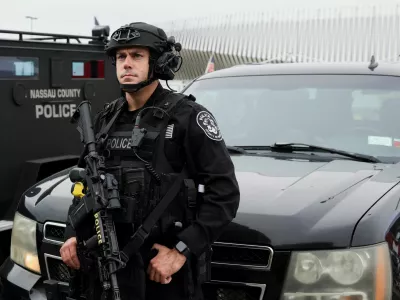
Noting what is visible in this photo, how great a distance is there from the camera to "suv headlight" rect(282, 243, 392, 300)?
2336 millimetres

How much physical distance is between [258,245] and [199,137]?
0.49 m

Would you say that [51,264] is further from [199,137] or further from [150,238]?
[199,137]

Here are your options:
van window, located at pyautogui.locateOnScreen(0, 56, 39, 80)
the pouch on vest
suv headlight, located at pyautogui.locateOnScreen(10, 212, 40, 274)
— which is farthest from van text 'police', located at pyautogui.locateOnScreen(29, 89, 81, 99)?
the pouch on vest

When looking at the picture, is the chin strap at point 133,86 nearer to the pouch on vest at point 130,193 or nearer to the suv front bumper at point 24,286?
the pouch on vest at point 130,193

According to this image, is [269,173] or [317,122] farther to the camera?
[317,122]

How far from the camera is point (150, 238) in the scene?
2.35 meters

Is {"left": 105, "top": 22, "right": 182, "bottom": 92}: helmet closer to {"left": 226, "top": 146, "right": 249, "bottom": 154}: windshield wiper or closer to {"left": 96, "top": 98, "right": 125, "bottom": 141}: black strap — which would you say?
{"left": 96, "top": 98, "right": 125, "bottom": 141}: black strap

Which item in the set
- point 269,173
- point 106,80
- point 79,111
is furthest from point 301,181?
point 106,80

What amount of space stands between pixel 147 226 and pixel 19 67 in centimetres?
300

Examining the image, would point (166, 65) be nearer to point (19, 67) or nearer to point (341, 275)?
point (341, 275)

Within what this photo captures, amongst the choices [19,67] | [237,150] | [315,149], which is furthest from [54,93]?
[315,149]

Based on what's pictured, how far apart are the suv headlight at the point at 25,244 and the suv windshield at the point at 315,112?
4.11ft

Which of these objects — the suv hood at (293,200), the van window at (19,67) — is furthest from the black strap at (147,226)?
the van window at (19,67)

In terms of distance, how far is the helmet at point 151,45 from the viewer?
242 cm
